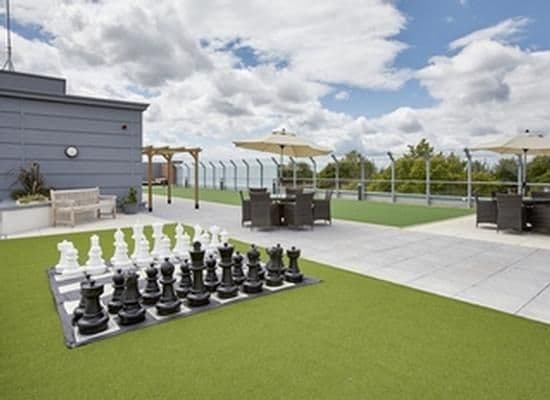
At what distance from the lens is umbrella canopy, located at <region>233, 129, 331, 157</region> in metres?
8.57

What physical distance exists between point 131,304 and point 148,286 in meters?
0.42

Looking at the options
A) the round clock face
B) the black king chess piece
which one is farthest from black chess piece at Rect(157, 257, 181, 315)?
the round clock face

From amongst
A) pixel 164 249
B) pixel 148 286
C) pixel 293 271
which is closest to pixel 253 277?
pixel 293 271

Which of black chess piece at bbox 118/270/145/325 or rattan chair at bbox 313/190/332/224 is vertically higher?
rattan chair at bbox 313/190/332/224

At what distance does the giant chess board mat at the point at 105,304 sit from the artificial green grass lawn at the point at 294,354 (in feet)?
0.26

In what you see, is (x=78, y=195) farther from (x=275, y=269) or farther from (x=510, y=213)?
(x=510, y=213)

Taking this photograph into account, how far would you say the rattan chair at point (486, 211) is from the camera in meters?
8.34

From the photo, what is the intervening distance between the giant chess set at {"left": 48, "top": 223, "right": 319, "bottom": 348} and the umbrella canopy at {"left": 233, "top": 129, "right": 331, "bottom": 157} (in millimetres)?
4326

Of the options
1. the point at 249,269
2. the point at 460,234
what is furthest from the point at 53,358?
the point at 460,234

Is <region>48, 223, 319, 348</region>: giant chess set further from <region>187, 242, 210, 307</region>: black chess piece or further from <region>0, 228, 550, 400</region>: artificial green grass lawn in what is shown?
<region>0, 228, 550, 400</region>: artificial green grass lawn

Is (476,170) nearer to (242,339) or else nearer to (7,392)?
(242,339)

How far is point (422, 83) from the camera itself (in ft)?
49.6

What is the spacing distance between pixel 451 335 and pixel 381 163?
13.1m

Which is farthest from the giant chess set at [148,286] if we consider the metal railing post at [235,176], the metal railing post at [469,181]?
the metal railing post at [235,176]
